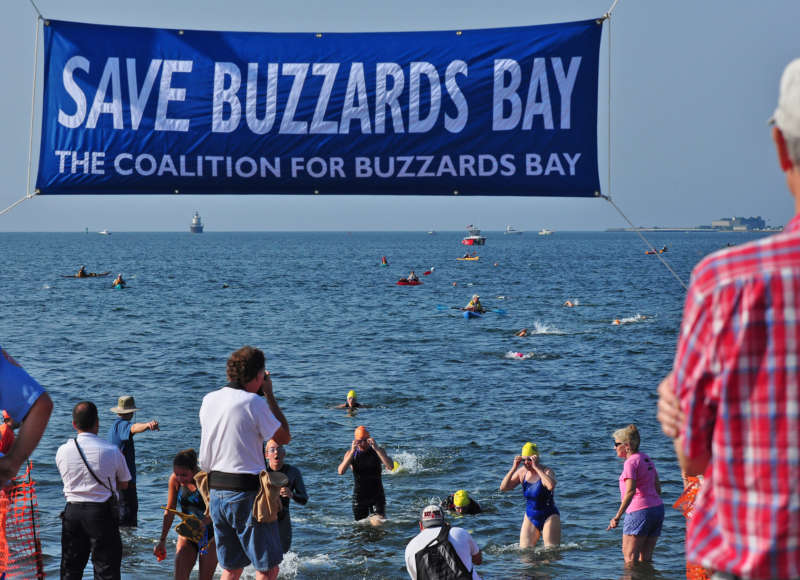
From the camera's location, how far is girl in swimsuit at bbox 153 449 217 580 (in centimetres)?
856

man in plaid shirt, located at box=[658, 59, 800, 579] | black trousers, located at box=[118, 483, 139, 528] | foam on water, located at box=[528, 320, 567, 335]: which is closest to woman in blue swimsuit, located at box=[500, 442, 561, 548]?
black trousers, located at box=[118, 483, 139, 528]

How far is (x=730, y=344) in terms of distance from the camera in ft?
7.22

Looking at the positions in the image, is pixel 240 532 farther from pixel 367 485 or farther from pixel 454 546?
pixel 367 485

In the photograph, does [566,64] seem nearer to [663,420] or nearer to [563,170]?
[563,170]

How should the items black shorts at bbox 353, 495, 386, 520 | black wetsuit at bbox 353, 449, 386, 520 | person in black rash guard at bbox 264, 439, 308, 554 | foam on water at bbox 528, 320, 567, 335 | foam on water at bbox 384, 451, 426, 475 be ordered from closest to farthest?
person in black rash guard at bbox 264, 439, 308, 554, black wetsuit at bbox 353, 449, 386, 520, black shorts at bbox 353, 495, 386, 520, foam on water at bbox 384, 451, 426, 475, foam on water at bbox 528, 320, 567, 335

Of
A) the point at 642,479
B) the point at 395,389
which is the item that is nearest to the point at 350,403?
the point at 395,389

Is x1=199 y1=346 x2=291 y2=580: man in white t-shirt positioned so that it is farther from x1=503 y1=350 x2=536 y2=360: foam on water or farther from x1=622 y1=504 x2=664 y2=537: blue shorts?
x1=503 y1=350 x2=536 y2=360: foam on water

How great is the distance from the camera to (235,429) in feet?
19.0

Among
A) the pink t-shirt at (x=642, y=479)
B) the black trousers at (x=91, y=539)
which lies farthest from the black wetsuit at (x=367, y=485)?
the black trousers at (x=91, y=539)

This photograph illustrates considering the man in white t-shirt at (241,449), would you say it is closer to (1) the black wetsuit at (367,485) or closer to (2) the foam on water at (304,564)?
(2) the foam on water at (304,564)

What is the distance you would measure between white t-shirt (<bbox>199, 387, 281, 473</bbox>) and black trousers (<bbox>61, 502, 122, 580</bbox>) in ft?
6.42

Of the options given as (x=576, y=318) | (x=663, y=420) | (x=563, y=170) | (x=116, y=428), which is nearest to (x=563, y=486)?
(x=116, y=428)

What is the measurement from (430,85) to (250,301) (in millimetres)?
64384

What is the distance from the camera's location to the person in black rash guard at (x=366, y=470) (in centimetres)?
1334
